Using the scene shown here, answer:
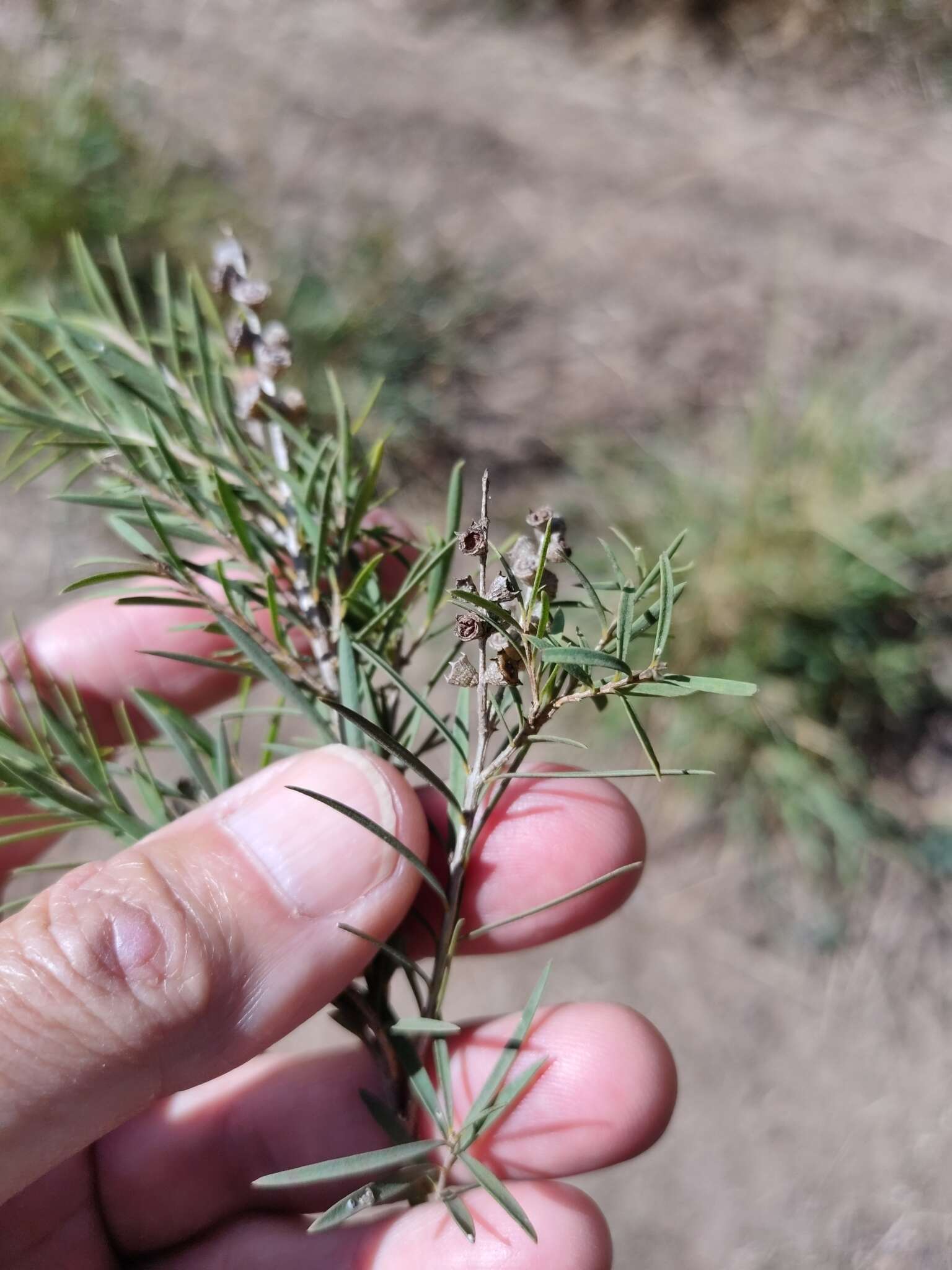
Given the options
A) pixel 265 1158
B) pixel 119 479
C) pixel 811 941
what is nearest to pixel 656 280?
pixel 811 941

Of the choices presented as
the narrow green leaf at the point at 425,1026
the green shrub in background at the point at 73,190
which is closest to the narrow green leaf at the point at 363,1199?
the narrow green leaf at the point at 425,1026

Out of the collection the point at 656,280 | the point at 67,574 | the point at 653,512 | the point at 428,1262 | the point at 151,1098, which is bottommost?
the point at 67,574

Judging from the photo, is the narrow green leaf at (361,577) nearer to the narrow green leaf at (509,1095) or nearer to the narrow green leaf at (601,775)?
the narrow green leaf at (601,775)

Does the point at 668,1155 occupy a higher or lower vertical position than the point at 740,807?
lower

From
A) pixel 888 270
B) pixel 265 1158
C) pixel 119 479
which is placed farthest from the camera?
pixel 888 270

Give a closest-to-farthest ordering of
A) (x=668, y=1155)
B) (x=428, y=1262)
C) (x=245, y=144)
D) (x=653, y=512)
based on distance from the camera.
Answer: (x=428, y=1262)
(x=668, y=1155)
(x=653, y=512)
(x=245, y=144)

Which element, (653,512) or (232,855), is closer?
(232,855)

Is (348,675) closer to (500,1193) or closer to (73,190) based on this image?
(500,1193)

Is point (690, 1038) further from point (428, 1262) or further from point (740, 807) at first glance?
point (428, 1262)
